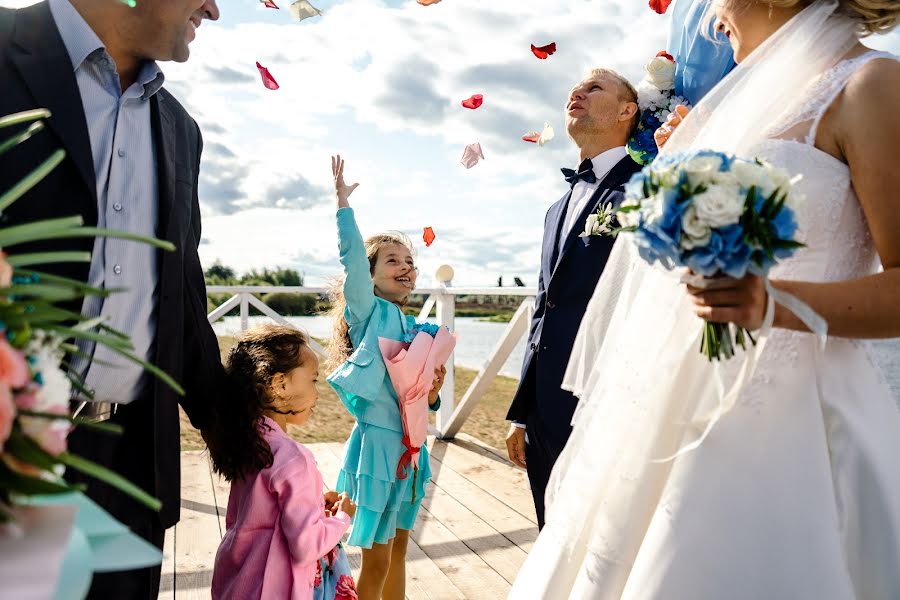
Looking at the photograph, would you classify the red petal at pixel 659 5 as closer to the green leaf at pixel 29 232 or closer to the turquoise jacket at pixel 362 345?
the turquoise jacket at pixel 362 345

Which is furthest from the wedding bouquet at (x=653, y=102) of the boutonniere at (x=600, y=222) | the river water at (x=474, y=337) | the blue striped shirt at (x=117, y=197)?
the river water at (x=474, y=337)

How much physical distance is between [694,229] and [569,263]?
137cm

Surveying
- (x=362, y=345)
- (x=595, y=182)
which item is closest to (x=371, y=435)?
(x=362, y=345)

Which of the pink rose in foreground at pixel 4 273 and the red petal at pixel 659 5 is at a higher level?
the red petal at pixel 659 5

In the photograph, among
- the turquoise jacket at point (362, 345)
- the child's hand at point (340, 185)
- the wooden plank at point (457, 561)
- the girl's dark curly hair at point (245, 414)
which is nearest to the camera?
the girl's dark curly hair at point (245, 414)

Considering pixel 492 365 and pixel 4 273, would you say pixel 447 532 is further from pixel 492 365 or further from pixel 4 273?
pixel 4 273

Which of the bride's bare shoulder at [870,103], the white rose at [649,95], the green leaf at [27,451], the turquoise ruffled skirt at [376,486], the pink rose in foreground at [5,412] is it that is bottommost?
the turquoise ruffled skirt at [376,486]

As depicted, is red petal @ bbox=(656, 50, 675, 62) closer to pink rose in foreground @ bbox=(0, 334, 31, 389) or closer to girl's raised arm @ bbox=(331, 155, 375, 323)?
girl's raised arm @ bbox=(331, 155, 375, 323)

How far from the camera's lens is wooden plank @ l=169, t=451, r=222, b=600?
2.87m

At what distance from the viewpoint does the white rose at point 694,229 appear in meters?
0.99

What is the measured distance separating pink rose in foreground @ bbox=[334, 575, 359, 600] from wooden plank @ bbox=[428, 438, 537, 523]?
1.70 meters

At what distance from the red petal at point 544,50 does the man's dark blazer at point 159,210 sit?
6.47 feet

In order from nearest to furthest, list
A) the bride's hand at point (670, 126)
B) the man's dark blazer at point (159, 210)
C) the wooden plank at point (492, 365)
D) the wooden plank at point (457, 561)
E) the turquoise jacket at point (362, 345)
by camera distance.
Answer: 1. the man's dark blazer at point (159, 210)
2. the bride's hand at point (670, 126)
3. the turquoise jacket at point (362, 345)
4. the wooden plank at point (457, 561)
5. the wooden plank at point (492, 365)

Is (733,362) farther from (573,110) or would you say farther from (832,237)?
(573,110)
